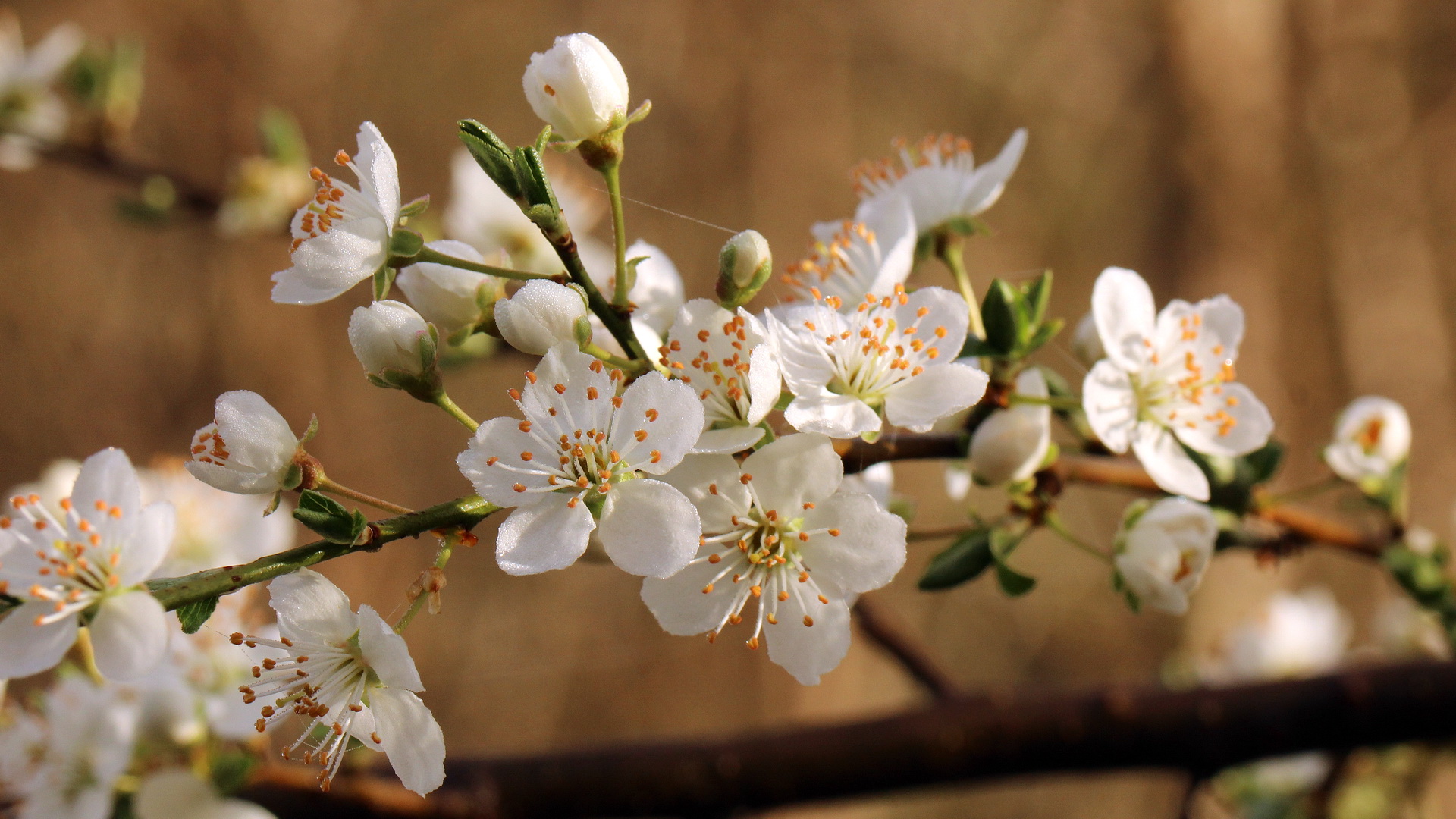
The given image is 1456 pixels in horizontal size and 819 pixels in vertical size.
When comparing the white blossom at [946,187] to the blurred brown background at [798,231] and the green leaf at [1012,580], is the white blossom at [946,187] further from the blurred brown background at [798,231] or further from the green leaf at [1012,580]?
the blurred brown background at [798,231]

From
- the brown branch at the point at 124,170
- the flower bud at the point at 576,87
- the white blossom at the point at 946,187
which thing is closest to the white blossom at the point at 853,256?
the white blossom at the point at 946,187

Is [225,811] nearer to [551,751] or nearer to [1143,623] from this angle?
[551,751]

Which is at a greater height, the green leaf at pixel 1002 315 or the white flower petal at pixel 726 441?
the green leaf at pixel 1002 315

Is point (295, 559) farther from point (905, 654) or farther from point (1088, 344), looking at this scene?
point (905, 654)

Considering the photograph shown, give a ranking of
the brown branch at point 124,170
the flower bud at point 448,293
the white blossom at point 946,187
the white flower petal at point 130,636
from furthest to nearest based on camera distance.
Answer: the brown branch at point 124,170 → the white blossom at point 946,187 → the flower bud at point 448,293 → the white flower petal at point 130,636

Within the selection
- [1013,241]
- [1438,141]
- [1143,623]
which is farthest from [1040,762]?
[1438,141]

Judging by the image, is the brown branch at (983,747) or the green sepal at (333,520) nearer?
the green sepal at (333,520)

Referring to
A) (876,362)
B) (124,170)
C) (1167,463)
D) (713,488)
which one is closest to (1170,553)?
(1167,463)
